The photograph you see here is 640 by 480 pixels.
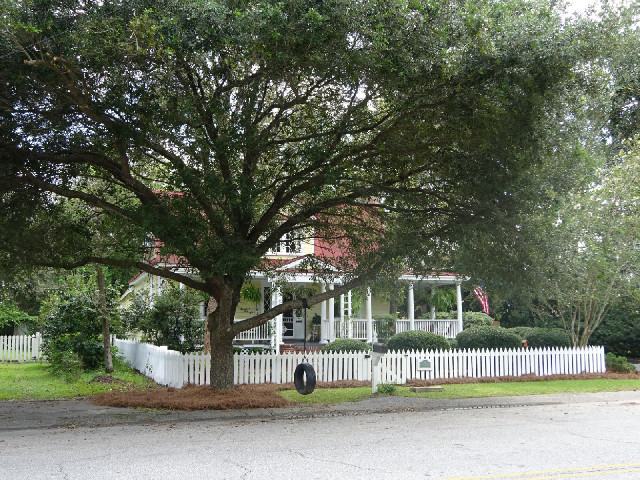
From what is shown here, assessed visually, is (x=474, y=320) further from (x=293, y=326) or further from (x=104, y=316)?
(x=104, y=316)

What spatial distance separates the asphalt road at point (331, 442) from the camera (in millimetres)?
6906

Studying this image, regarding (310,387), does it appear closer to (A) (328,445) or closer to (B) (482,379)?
(A) (328,445)

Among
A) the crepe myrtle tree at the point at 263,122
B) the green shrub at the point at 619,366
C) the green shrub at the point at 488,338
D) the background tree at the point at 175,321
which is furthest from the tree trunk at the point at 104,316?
the green shrub at the point at 619,366

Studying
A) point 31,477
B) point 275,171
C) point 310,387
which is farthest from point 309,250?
point 31,477

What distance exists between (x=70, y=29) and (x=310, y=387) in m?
7.68

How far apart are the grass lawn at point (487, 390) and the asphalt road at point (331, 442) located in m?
1.25

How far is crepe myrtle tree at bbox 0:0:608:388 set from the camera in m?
9.21

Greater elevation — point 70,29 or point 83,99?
point 70,29

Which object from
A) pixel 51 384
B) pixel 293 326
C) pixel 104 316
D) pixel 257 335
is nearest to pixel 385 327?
pixel 293 326

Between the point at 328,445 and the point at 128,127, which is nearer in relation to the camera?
the point at 328,445

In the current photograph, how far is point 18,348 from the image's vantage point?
25844mm

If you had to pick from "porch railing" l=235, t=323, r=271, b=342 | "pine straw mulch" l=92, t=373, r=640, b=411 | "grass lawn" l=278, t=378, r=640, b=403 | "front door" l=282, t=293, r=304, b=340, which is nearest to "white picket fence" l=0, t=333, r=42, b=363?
"porch railing" l=235, t=323, r=271, b=342

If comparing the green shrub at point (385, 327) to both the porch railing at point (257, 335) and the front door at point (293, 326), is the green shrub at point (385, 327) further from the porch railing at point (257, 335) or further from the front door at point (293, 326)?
the porch railing at point (257, 335)

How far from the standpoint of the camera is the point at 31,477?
21.5ft
